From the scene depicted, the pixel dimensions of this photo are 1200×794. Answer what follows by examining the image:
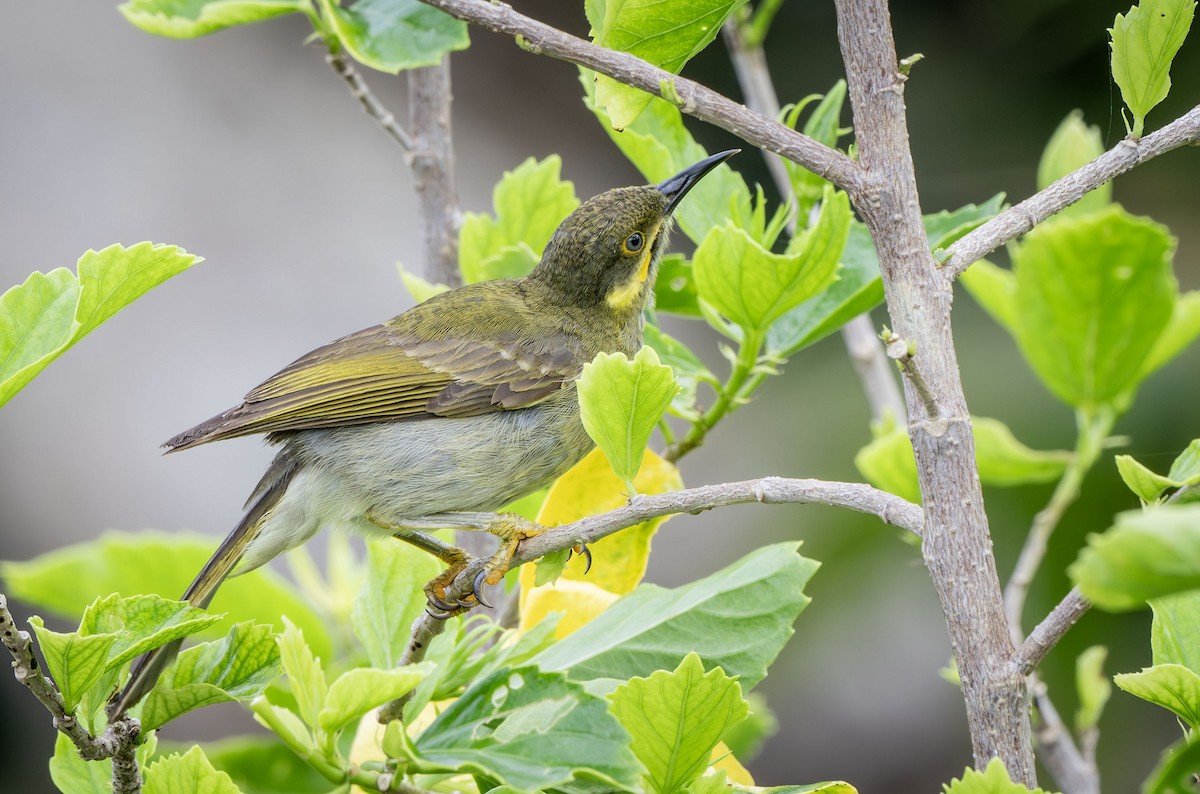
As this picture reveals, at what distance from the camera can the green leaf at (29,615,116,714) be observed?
4.87 ft

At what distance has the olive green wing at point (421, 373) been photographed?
10.4 ft

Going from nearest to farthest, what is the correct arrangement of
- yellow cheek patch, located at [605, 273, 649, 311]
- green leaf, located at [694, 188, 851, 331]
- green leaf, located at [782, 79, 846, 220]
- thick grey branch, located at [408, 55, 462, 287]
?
green leaf, located at [694, 188, 851, 331]
green leaf, located at [782, 79, 846, 220]
thick grey branch, located at [408, 55, 462, 287]
yellow cheek patch, located at [605, 273, 649, 311]

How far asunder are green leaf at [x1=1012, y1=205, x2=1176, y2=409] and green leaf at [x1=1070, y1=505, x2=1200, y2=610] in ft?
1.64

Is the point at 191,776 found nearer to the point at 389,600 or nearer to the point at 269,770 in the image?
the point at 389,600

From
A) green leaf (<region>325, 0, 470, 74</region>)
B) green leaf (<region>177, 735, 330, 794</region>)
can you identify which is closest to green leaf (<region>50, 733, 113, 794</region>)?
green leaf (<region>177, 735, 330, 794</region>)

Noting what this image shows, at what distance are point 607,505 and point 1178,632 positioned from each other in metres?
1.04

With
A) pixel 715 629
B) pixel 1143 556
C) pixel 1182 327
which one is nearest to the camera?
pixel 1143 556

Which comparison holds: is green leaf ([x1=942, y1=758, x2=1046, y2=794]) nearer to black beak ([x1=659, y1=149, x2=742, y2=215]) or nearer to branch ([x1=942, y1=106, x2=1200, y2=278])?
branch ([x1=942, y1=106, x2=1200, y2=278])

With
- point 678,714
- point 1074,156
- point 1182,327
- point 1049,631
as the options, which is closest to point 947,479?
point 1049,631

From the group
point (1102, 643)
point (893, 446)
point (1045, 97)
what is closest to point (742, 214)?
point (893, 446)

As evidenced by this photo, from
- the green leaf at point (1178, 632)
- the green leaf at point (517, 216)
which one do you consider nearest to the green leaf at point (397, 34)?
the green leaf at point (517, 216)

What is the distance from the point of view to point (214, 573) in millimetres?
2717

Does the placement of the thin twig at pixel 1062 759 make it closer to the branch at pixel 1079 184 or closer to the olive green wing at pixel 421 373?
the branch at pixel 1079 184

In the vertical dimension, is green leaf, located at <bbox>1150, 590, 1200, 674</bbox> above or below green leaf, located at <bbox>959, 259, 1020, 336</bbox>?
below
